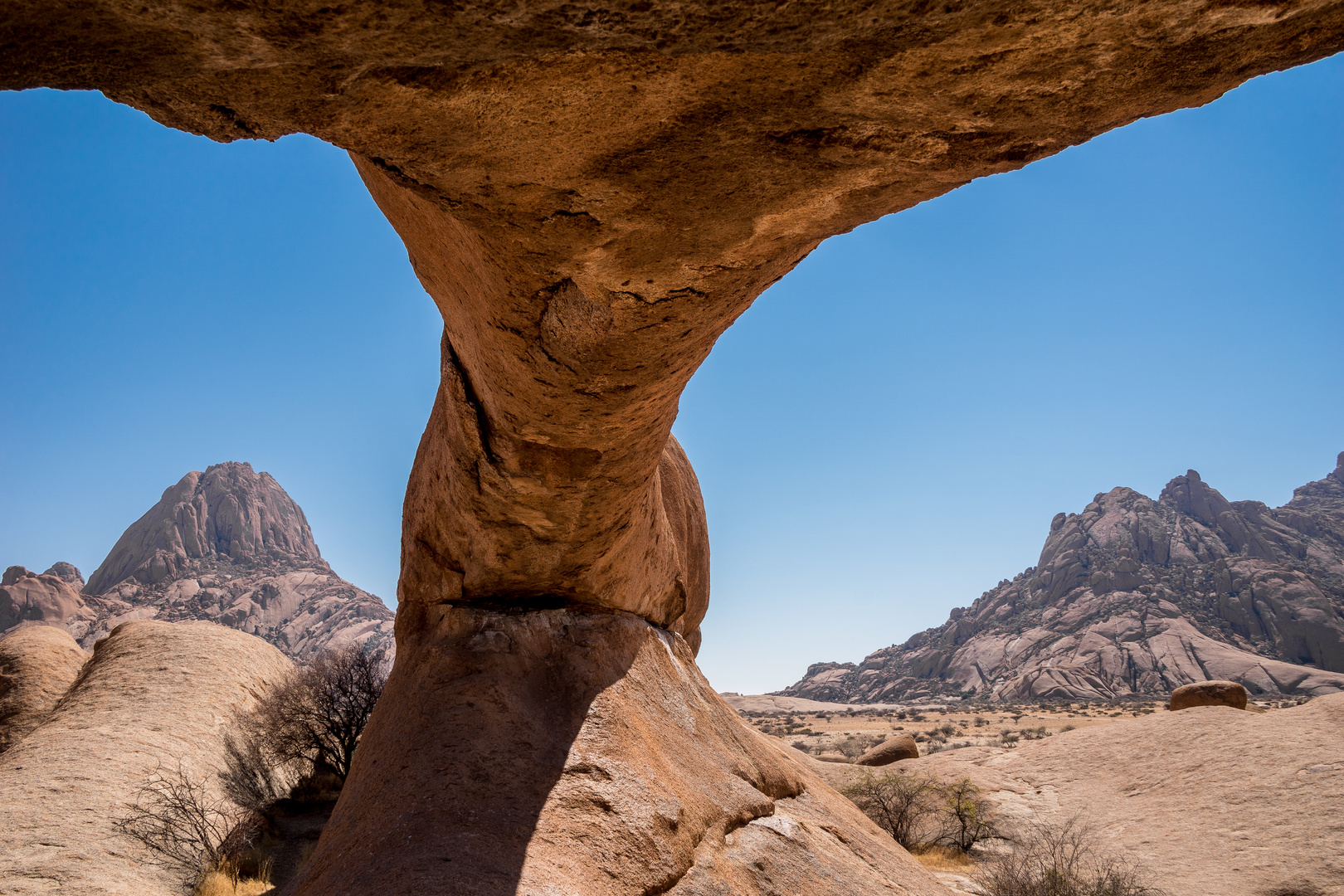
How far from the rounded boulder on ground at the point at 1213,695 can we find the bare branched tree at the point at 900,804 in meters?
6.87

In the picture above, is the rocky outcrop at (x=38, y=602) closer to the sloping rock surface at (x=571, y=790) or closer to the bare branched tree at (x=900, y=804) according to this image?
the bare branched tree at (x=900, y=804)

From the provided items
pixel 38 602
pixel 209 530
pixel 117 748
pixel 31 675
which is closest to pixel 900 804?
pixel 117 748

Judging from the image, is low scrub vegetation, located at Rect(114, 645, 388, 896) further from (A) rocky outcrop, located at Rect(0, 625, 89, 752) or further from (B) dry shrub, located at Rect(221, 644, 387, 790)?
(A) rocky outcrop, located at Rect(0, 625, 89, 752)

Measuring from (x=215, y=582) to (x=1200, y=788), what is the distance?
89.9m

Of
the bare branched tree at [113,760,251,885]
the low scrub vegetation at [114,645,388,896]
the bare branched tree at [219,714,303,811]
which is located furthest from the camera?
the bare branched tree at [219,714,303,811]

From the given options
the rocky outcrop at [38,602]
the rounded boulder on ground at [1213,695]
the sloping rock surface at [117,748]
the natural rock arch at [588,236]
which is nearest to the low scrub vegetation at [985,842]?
the natural rock arch at [588,236]

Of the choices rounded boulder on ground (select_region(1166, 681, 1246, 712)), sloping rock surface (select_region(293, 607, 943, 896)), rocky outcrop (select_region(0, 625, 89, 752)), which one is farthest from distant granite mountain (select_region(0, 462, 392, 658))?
Result: sloping rock surface (select_region(293, 607, 943, 896))

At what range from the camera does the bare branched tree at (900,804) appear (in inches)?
516

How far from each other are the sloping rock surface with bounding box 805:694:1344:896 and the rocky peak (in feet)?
290

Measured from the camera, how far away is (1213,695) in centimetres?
1644

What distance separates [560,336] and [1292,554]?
274ft

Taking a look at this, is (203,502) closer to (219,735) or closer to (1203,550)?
(219,735)

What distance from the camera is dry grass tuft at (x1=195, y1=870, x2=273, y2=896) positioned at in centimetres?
827

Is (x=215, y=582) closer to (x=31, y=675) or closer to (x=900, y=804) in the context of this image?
(x=31, y=675)
